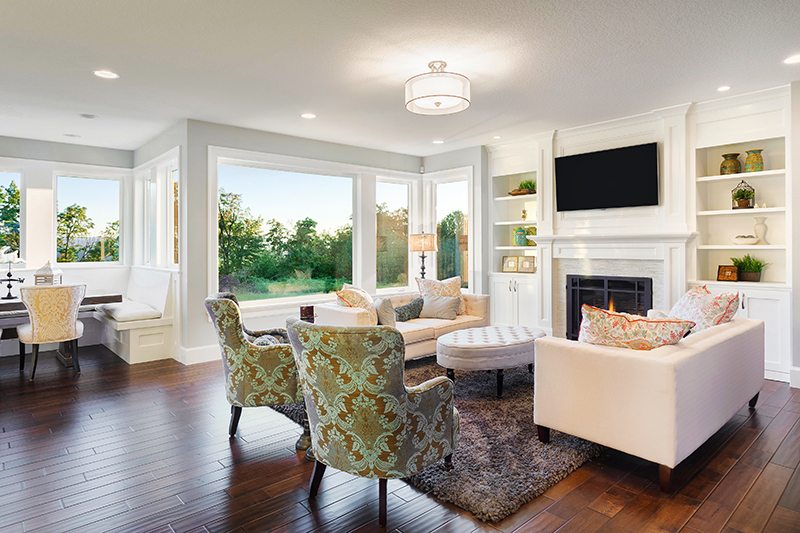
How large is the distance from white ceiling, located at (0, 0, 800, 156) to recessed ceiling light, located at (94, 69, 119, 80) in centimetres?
6

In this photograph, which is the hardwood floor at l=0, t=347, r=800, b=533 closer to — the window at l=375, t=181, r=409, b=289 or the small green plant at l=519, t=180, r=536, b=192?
the small green plant at l=519, t=180, r=536, b=192

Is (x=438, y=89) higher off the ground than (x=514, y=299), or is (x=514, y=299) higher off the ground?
(x=438, y=89)

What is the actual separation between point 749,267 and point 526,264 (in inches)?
101

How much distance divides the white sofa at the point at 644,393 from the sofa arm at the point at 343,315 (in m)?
1.94

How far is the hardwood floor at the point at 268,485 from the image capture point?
2234mm

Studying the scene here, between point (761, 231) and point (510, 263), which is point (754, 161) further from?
point (510, 263)

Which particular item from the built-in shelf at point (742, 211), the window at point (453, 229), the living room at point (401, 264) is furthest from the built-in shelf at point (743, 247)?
the window at point (453, 229)

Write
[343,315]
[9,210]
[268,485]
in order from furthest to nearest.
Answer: [9,210], [343,315], [268,485]

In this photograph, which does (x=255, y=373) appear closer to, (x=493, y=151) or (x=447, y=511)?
(x=447, y=511)

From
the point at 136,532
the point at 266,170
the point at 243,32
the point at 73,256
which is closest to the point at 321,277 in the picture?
the point at 266,170

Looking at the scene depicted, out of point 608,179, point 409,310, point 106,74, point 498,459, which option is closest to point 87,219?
point 106,74

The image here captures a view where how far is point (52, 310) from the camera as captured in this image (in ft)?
15.8

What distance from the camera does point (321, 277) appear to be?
674 centimetres

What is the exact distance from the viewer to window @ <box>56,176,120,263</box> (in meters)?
6.63
